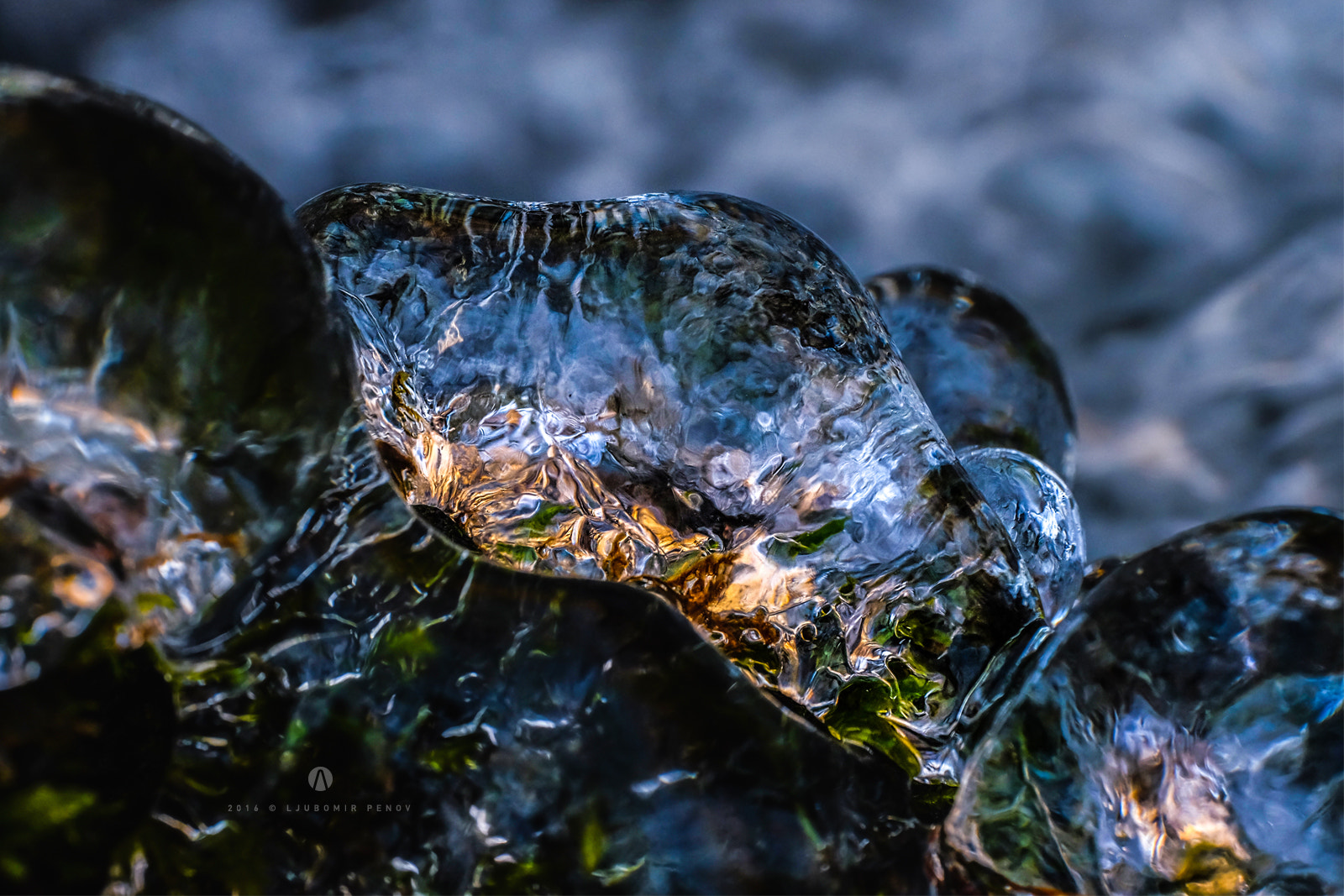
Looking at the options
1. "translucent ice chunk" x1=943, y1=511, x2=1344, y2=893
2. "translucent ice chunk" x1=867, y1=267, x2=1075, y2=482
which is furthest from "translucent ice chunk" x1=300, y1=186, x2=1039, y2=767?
"translucent ice chunk" x1=867, y1=267, x2=1075, y2=482

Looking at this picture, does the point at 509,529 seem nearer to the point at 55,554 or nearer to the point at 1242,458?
the point at 55,554

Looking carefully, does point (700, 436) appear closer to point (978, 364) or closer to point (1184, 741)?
point (1184, 741)

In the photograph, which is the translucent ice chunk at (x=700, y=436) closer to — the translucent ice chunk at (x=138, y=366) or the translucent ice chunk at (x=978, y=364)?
the translucent ice chunk at (x=138, y=366)

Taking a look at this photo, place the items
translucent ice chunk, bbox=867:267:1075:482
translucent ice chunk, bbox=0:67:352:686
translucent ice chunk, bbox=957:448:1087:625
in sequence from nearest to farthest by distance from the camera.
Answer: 1. translucent ice chunk, bbox=0:67:352:686
2. translucent ice chunk, bbox=957:448:1087:625
3. translucent ice chunk, bbox=867:267:1075:482

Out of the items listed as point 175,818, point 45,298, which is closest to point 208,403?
point 45,298

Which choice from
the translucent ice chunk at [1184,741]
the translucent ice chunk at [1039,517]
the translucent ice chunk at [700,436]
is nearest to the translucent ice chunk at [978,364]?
the translucent ice chunk at [1039,517]

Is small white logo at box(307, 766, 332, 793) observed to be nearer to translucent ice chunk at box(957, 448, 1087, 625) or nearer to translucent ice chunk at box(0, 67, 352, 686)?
translucent ice chunk at box(0, 67, 352, 686)
